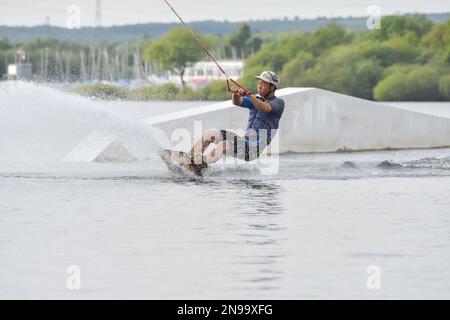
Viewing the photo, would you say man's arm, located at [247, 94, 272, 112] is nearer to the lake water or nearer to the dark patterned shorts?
the dark patterned shorts

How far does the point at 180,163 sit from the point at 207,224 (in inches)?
213

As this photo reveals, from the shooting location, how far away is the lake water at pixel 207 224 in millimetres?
12742

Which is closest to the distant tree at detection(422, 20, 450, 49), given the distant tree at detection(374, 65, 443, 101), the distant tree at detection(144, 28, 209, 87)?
the distant tree at detection(374, 65, 443, 101)

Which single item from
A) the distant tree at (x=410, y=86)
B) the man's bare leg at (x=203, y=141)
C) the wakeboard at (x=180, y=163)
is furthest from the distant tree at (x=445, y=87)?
the man's bare leg at (x=203, y=141)

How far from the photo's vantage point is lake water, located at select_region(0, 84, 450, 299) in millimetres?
12742

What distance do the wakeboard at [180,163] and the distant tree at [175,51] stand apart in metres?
120

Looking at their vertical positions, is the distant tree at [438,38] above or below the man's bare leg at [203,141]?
below

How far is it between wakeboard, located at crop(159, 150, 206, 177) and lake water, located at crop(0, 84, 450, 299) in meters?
0.19

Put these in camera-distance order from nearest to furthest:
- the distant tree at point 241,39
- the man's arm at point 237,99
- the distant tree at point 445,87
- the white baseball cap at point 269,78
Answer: the man's arm at point 237,99, the white baseball cap at point 269,78, the distant tree at point 445,87, the distant tree at point 241,39

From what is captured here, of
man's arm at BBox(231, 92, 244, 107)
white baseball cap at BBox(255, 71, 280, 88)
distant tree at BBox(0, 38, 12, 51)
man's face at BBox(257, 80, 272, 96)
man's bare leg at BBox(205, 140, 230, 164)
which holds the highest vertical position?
white baseball cap at BBox(255, 71, 280, 88)

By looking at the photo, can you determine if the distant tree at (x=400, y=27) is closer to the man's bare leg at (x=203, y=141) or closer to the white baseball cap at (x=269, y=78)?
the man's bare leg at (x=203, y=141)

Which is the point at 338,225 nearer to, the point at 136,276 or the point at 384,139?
the point at 136,276

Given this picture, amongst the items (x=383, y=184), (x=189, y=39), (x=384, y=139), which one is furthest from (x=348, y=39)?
(x=383, y=184)

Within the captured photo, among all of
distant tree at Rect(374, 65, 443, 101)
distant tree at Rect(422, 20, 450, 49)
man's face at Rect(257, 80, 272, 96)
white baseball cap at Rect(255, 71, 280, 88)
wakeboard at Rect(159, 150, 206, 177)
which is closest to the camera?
white baseball cap at Rect(255, 71, 280, 88)
